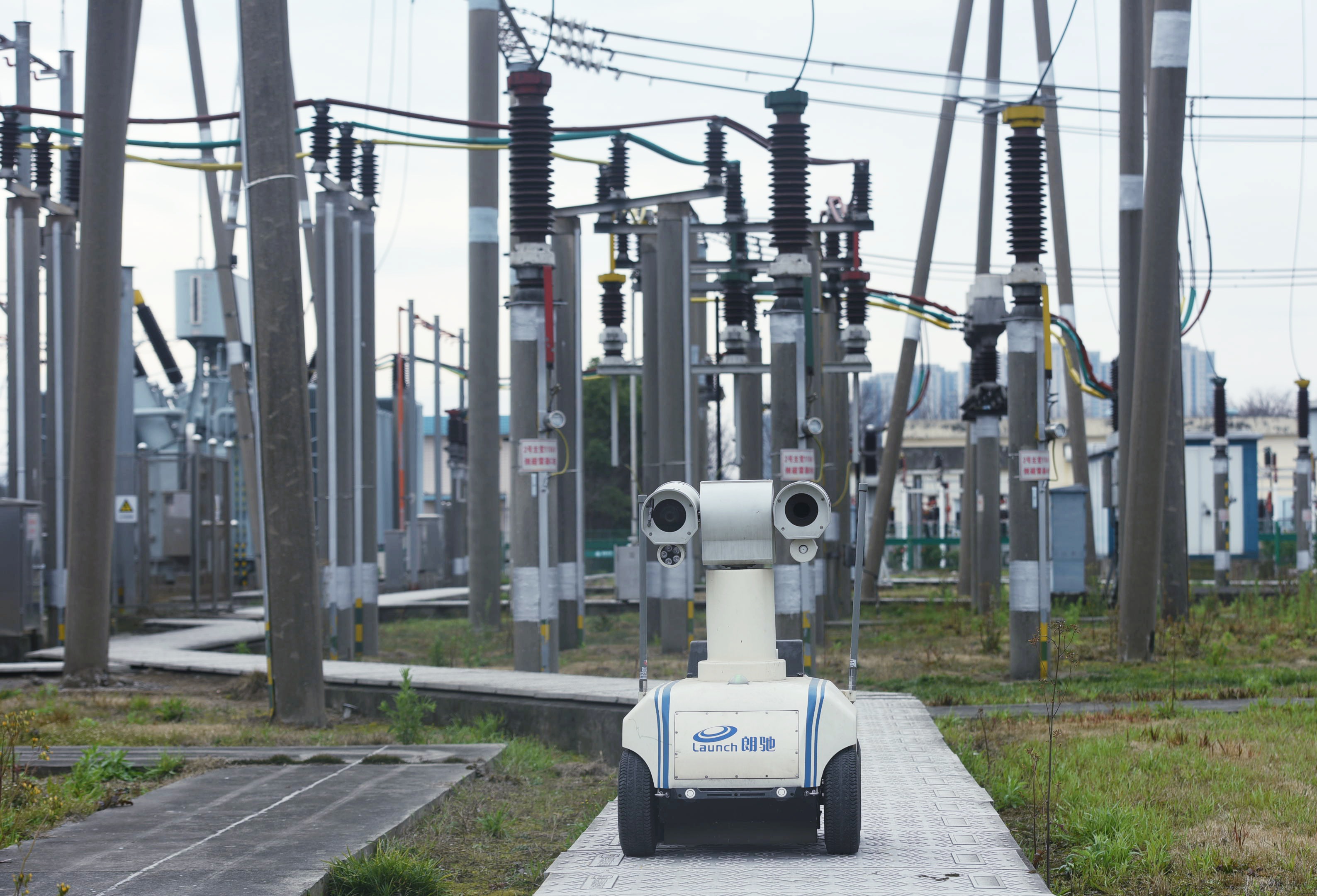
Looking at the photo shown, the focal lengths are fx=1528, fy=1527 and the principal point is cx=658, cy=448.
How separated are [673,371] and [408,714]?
8.57 m

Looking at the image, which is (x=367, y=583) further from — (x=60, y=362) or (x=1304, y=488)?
(x=1304, y=488)

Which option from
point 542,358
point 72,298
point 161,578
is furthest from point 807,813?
point 161,578

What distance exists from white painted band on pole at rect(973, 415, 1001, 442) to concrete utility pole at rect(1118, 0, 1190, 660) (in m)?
5.01

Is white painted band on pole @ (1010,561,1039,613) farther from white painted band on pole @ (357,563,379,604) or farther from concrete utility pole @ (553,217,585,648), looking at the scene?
white painted band on pole @ (357,563,379,604)

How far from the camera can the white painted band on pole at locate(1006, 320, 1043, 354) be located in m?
15.9

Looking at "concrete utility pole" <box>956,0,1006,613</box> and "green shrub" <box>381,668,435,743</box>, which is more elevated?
"concrete utility pole" <box>956,0,1006,613</box>

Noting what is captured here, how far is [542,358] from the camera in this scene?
15992mm

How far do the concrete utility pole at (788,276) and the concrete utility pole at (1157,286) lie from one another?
3877 millimetres

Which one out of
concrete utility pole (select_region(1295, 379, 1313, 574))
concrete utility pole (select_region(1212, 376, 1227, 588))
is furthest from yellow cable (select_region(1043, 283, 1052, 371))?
concrete utility pole (select_region(1295, 379, 1313, 574))

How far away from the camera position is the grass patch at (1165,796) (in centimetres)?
724

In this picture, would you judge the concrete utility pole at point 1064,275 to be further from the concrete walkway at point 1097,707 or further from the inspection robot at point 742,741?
the inspection robot at point 742,741

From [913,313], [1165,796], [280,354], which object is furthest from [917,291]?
[1165,796]

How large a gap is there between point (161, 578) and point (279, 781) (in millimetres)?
24763

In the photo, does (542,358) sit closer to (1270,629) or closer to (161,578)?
(1270,629)
